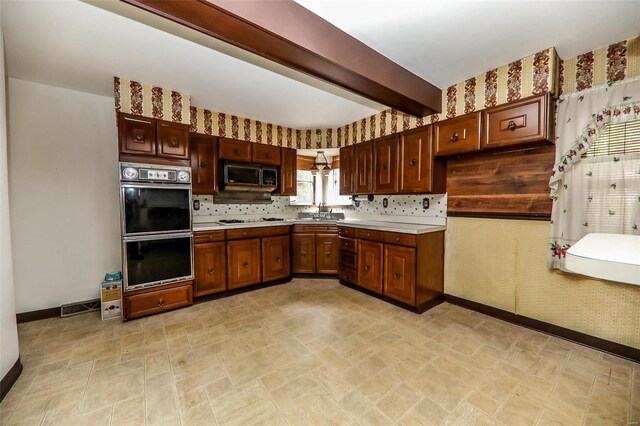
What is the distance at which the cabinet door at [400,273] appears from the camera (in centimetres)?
277

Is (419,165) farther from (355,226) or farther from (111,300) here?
(111,300)

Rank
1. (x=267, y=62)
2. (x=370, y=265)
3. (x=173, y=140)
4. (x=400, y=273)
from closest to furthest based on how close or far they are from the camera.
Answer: (x=267, y=62), (x=173, y=140), (x=400, y=273), (x=370, y=265)

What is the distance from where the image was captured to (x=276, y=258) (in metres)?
3.67

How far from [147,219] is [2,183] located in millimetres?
1046

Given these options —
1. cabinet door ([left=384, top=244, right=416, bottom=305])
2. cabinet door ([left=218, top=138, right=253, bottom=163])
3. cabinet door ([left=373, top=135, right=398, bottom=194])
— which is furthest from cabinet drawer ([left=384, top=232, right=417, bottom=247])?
cabinet door ([left=218, top=138, right=253, bottom=163])

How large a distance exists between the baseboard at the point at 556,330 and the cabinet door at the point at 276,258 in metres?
2.25

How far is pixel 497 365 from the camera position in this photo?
190 centimetres

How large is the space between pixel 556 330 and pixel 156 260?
3.98 metres

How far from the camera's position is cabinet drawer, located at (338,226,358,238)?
346cm

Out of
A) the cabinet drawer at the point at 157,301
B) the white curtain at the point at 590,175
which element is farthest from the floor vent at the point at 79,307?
the white curtain at the point at 590,175

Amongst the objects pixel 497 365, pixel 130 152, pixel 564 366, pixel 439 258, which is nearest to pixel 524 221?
pixel 439 258

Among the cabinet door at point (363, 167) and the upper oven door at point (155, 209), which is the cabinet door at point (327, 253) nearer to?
the cabinet door at point (363, 167)

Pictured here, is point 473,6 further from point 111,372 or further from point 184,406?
point 111,372

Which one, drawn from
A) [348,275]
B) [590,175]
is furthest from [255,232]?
[590,175]
